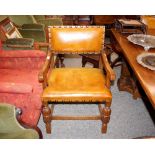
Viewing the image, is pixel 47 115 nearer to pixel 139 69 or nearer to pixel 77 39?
pixel 77 39

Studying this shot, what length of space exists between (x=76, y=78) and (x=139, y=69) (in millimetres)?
744

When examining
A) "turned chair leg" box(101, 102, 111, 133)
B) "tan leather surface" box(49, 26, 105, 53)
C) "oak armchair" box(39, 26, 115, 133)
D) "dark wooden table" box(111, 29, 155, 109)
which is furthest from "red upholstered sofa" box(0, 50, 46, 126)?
"dark wooden table" box(111, 29, 155, 109)

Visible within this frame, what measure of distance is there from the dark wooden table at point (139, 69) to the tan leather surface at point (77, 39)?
0.92ft

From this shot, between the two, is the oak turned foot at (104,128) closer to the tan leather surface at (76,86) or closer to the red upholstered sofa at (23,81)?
the tan leather surface at (76,86)

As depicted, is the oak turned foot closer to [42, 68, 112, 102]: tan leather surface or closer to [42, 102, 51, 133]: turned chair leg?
[42, 68, 112, 102]: tan leather surface

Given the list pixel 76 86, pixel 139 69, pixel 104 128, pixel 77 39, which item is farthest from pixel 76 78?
pixel 139 69

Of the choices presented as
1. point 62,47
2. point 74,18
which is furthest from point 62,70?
point 74,18

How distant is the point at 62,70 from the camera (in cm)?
251

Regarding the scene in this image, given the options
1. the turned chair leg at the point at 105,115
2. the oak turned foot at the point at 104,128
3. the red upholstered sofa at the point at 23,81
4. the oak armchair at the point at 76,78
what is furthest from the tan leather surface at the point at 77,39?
the oak turned foot at the point at 104,128

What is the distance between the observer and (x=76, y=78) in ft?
7.71

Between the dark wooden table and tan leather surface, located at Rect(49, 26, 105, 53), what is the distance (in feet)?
0.92
